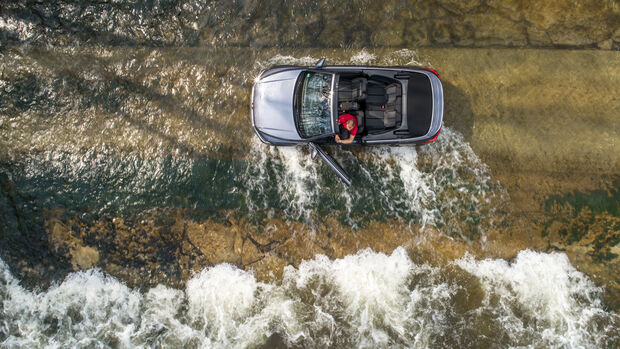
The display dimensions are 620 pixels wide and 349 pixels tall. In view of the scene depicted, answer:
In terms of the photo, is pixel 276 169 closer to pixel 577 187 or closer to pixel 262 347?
pixel 262 347

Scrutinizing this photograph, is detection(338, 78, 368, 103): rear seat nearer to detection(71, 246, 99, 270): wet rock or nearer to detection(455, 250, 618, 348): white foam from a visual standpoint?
detection(455, 250, 618, 348): white foam

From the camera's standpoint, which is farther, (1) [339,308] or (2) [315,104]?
(1) [339,308]

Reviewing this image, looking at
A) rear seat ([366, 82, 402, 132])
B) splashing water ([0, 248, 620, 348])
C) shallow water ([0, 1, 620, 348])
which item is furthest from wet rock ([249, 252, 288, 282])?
rear seat ([366, 82, 402, 132])

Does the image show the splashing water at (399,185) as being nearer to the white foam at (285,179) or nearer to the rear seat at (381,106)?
the white foam at (285,179)

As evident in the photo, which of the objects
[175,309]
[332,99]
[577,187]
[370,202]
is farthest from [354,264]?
[577,187]

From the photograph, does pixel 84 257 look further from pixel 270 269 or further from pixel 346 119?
pixel 346 119

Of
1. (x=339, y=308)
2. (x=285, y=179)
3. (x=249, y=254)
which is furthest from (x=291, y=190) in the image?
(x=339, y=308)

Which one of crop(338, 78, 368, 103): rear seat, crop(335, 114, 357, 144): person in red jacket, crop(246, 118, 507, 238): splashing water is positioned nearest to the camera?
crop(335, 114, 357, 144): person in red jacket
